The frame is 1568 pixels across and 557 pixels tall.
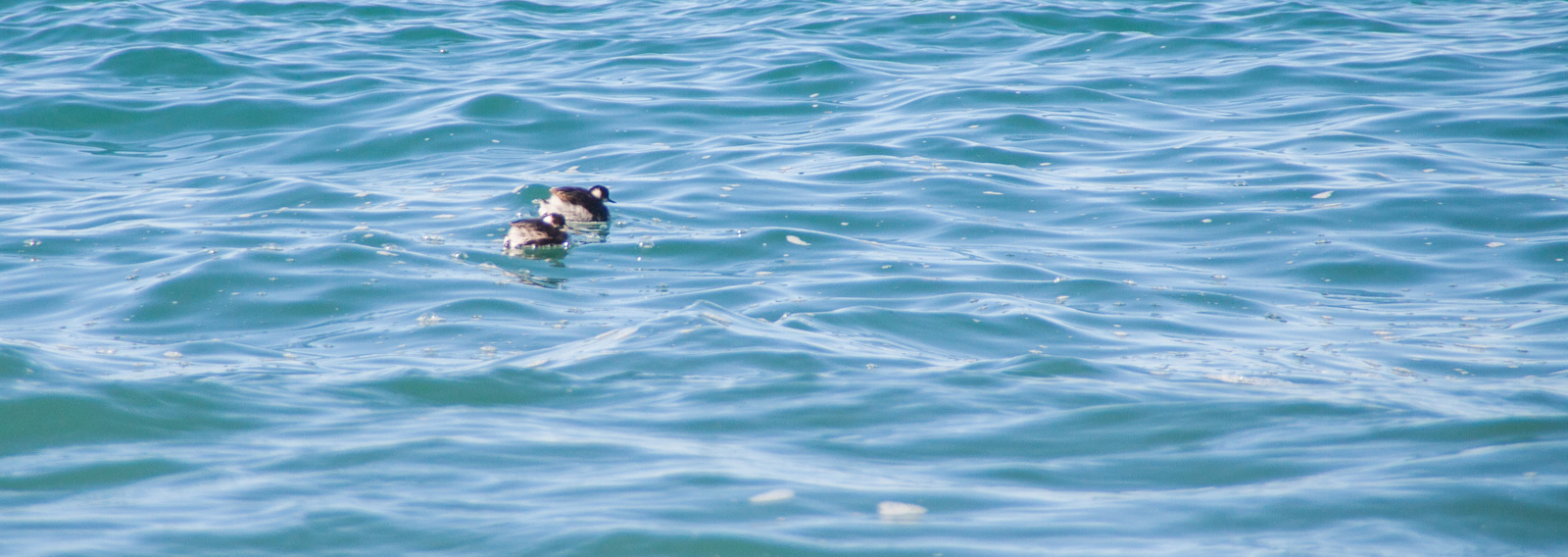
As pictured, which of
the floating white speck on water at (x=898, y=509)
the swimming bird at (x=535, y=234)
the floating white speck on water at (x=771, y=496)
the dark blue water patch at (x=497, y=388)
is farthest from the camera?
the swimming bird at (x=535, y=234)

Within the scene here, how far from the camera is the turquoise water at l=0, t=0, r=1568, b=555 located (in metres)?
4.96

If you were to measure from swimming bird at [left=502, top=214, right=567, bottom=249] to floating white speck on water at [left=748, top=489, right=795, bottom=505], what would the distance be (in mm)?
4905

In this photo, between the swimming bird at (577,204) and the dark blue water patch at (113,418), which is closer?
the dark blue water patch at (113,418)

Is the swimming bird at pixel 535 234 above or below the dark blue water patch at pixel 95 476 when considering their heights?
below

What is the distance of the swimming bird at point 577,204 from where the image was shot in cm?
1044

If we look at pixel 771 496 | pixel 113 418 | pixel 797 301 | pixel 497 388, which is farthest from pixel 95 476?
pixel 797 301

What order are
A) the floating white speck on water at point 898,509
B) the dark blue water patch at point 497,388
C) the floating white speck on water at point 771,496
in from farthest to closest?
the dark blue water patch at point 497,388
the floating white speck on water at point 771,496
the floating white speck on water at point 898,509

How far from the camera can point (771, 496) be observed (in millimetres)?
5020

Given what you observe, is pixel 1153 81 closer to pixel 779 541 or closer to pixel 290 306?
pixel 290 306

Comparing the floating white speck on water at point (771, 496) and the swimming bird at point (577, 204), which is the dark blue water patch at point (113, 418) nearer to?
the floating white speck on water at point (771, 496)

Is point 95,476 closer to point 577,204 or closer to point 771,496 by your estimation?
point 771,496

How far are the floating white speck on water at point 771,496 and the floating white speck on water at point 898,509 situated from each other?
338 millimetres

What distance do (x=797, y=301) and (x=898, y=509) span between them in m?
3.34

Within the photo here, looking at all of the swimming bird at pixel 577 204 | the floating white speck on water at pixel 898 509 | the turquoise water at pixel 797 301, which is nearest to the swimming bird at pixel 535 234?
the turquoise water at pixel 797 301
